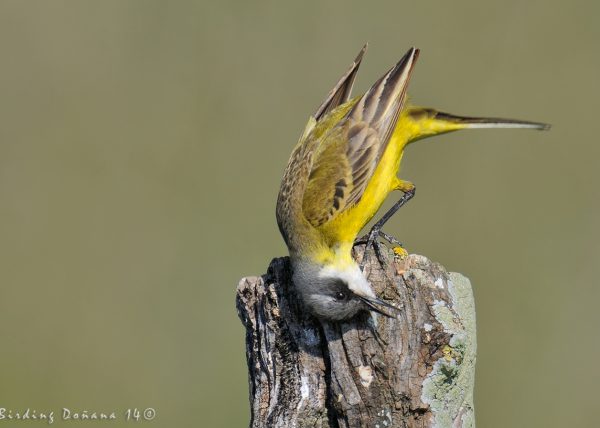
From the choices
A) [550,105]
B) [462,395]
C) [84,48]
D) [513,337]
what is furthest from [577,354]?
[84,48]

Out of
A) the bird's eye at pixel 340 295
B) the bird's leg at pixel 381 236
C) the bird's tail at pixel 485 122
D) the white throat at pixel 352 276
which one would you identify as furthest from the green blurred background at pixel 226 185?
the bird's eye at pixel 340 295

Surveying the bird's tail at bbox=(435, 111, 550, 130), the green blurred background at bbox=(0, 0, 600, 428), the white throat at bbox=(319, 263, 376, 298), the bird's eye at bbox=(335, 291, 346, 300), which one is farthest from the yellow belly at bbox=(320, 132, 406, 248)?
the green blurred background at bbox=(0, 0, 600, 428)

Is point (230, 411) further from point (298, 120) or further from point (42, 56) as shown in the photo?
point (42, 56)

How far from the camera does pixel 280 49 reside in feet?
36.2

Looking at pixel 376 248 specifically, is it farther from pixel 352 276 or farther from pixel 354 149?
pixel 354 149

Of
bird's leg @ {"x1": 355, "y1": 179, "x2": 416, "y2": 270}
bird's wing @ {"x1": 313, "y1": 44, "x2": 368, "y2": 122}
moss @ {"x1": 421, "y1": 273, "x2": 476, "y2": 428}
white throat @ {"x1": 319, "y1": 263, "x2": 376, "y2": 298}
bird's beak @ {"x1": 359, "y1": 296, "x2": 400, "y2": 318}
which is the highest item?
bird's wing @ {"x1": 313, "y1": 44, "x2": 368, "y2": 122}

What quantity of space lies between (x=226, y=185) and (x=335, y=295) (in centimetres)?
560

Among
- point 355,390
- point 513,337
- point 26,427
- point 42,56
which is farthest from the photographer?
point 42,56

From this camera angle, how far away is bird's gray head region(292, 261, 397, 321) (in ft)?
17.0

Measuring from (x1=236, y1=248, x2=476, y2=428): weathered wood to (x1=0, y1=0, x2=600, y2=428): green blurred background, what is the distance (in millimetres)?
4441

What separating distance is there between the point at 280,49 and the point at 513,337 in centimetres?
420

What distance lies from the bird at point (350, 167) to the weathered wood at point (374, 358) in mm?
925

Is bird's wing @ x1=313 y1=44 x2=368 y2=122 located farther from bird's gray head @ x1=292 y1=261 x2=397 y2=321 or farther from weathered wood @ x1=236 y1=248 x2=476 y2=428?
weathered wood @ x1=236 y1=248 x2=476 y2=428

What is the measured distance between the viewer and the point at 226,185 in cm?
1082
